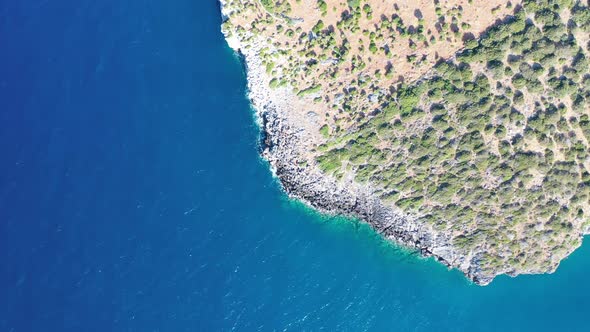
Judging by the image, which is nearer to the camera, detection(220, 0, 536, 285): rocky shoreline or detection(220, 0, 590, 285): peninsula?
detection(220, 0, 590, 285): peninsula

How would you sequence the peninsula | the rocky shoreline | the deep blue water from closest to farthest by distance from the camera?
the peninsula, the deep blue water, the rocky shoreline

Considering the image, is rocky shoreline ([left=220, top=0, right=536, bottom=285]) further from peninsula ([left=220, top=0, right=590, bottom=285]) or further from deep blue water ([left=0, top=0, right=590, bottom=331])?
deep blue water ([left=0, top=0, right=590, bottom=331])

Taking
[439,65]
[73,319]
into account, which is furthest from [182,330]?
[439,65]

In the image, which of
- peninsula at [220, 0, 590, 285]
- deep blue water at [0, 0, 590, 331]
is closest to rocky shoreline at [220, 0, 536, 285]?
peninsula at [220, 0, 590, 285]

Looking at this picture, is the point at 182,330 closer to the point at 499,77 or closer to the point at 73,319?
the point at 73,319

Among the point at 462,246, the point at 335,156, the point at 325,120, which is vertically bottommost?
the point at 462,246

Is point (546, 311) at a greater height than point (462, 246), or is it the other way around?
point (462, 246)
